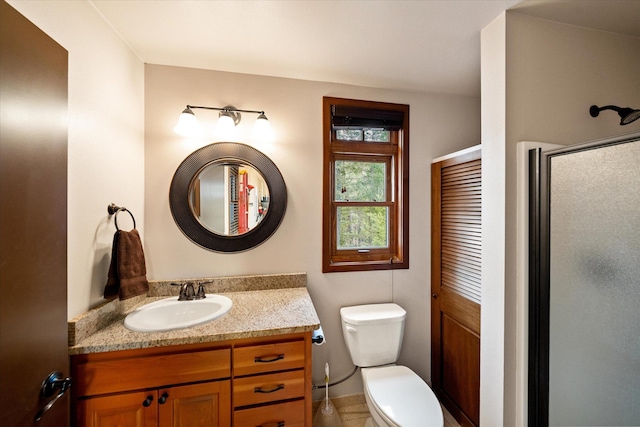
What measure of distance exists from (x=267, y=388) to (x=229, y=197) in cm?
112

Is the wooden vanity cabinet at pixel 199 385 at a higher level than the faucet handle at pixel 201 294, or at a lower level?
lower

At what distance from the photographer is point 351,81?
181cm

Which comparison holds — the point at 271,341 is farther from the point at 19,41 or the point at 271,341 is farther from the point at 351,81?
the point at 351,81

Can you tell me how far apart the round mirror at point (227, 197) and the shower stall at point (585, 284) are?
142 centimetres

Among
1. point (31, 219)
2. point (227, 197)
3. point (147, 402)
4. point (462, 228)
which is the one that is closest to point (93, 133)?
point (31, 219)

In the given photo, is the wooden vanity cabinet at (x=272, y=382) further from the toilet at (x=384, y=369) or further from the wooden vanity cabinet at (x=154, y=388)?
the toilet at (x=384, y=369)

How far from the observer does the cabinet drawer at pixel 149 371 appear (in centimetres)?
104

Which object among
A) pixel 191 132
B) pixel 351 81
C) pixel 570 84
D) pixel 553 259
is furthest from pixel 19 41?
pixel 570 84

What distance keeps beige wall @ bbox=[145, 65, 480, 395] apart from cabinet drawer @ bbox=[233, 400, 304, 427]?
0.59 metres

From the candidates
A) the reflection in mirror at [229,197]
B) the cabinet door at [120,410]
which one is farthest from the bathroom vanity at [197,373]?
the reflection in mirror at [229,197]

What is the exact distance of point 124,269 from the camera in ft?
4.15

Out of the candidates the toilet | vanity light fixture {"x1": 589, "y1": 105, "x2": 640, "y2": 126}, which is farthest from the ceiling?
the toilet

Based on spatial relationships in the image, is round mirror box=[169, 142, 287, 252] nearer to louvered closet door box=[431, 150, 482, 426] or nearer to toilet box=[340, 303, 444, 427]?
toilet box=[340, 303, 444, 427]

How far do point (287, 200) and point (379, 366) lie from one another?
128 cm
